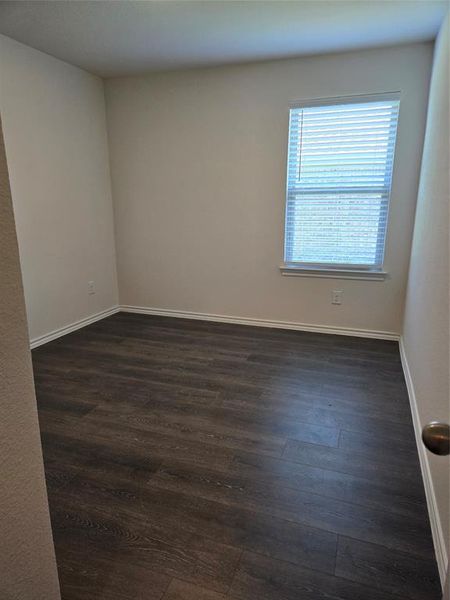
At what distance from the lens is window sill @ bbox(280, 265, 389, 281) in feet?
11.3

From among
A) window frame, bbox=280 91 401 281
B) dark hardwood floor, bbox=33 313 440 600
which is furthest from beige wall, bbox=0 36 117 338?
window frame, bbox=280 91 401 281

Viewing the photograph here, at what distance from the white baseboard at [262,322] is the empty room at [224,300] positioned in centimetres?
3

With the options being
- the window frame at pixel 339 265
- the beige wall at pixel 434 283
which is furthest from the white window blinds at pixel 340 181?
the beige wall at pixel 434 283

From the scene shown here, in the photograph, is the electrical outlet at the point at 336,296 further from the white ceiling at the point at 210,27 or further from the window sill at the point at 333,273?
the white ceiling at the point at 210,27

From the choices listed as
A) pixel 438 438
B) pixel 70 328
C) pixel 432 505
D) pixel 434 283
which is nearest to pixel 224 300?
pixel 70 328

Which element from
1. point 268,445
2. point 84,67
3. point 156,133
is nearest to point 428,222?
point 268,445

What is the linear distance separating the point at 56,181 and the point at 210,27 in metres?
1.93

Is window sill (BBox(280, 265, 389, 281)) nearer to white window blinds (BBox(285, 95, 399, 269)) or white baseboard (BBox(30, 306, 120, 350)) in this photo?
white window blinds (BBox(285, 95, 399, 269))

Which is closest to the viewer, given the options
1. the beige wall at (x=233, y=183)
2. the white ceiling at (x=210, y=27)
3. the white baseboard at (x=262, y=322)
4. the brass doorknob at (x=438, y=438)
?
the brass doorknob at (x=438, y=438)

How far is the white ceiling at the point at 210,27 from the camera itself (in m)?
2.38

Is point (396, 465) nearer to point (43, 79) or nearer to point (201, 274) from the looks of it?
point (201, 274)

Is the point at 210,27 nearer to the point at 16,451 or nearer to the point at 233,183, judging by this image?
the point at 233,183

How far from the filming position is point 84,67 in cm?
356

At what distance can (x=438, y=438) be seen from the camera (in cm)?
61
